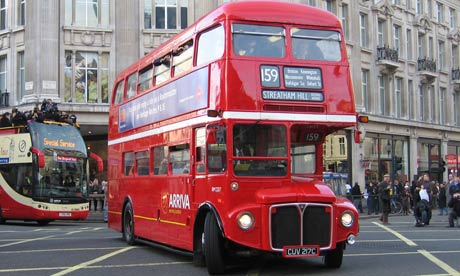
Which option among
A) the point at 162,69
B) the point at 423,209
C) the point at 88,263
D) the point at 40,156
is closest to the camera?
the point at 88,263

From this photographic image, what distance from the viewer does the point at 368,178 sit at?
4112 centimetres

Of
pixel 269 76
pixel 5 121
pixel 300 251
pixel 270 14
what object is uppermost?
pixel 270 14

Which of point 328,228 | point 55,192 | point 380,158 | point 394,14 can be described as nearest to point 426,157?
point 380,158

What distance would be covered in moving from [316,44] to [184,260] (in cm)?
474

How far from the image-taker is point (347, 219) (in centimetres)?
966

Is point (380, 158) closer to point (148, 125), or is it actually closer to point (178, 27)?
point (178, 27)

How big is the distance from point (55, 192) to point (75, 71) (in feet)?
37.2

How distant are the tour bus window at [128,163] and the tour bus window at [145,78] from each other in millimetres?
1666

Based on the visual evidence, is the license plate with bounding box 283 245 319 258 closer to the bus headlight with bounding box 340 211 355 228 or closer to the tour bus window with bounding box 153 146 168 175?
the bus headlight with bounding box 340 211 355 228

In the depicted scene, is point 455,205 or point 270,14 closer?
point 270,14

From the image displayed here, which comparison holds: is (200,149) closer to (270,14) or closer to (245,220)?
(245,220)

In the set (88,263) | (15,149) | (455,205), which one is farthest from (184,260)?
(15,149)

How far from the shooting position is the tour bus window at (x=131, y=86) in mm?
14567

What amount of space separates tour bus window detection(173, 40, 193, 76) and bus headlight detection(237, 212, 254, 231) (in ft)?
10.4
